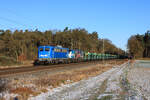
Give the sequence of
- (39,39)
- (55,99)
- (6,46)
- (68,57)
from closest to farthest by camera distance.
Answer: (55,99) < (68,57) < (6,46) < (39,39)

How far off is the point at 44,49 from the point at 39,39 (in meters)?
37.0

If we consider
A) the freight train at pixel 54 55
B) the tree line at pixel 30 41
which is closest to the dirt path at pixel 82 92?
the freight train at pixel 54 55

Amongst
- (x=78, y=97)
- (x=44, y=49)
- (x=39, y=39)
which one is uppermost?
(x=39, y=39)

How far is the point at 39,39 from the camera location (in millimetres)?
71562

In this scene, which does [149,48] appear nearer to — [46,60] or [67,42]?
[67,42]

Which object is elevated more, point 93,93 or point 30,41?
point 30,41

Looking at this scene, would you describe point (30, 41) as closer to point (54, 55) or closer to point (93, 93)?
point (54, 55)

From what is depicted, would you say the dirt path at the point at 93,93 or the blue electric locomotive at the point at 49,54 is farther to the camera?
the blue electric locomotive at the point at 49,54

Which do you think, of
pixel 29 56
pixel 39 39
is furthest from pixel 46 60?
pixel 39 39

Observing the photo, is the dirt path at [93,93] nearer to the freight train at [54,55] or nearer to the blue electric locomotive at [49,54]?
the blue electric locomotive at [49,54]

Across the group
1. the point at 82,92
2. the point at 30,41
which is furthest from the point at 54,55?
the point at 30,41

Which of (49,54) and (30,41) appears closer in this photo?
(49,54)

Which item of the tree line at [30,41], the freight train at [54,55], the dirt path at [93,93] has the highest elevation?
the tree line at [30,41]

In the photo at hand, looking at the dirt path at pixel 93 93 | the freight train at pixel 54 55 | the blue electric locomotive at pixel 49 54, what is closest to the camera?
the dirt path at pixel 93 93
